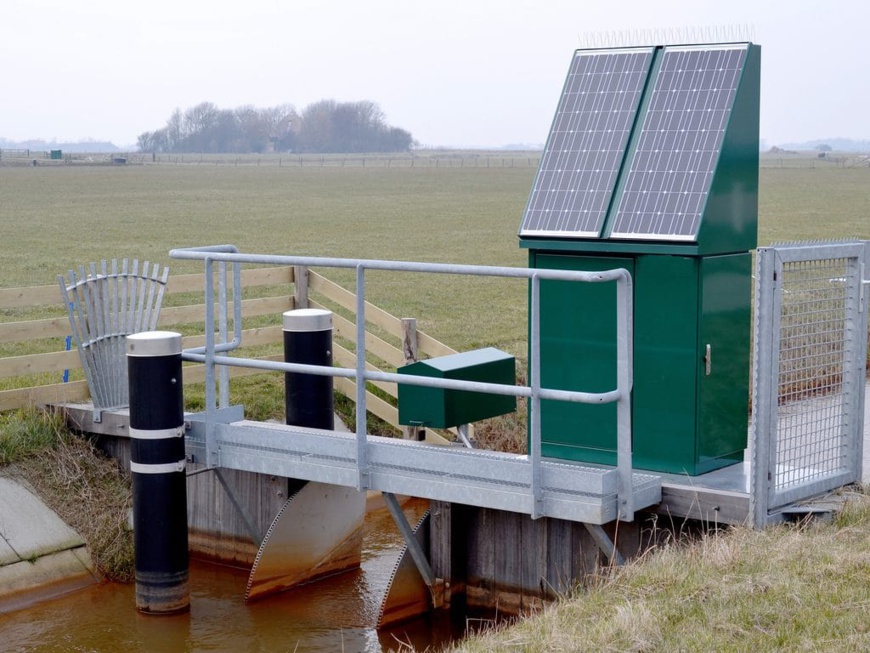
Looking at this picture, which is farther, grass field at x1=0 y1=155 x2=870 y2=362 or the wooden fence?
grass field at x1=0 y1=155 x2=870 y2=362

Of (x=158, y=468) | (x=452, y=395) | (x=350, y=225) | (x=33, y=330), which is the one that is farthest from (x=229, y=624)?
(x=350, y=225)

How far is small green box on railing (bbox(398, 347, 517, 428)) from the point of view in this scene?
8.08 m

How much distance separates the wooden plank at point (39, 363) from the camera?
1027 cm

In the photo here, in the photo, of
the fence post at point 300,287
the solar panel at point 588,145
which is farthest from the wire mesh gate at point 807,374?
the fence post at point 300,287

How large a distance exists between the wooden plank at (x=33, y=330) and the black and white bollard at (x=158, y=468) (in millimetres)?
2130

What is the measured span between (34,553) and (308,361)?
8.62 ft

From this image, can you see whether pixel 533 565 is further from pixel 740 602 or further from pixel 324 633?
pixel 740 602

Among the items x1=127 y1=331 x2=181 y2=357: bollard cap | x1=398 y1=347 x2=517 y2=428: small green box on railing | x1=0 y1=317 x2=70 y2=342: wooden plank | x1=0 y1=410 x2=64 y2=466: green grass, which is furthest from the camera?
x1=0 y1=317 x2=70 y2=342: wooden plank

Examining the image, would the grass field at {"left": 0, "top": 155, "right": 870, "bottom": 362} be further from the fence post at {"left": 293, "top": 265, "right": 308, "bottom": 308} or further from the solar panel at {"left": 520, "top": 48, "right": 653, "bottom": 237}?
the solar panel at {"left": 520, "top": 48, "right": 653, "bottom": 237}

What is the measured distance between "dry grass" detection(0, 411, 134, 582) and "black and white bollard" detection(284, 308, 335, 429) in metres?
1.67

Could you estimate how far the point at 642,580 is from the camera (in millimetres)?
6219

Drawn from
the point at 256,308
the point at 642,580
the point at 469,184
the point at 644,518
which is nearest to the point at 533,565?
the point at 644,518

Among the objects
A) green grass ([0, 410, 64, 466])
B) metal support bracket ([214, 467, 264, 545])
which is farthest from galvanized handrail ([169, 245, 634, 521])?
green grass ([0, 410, 64, 466])

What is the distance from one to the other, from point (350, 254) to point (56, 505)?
68.3 feet
